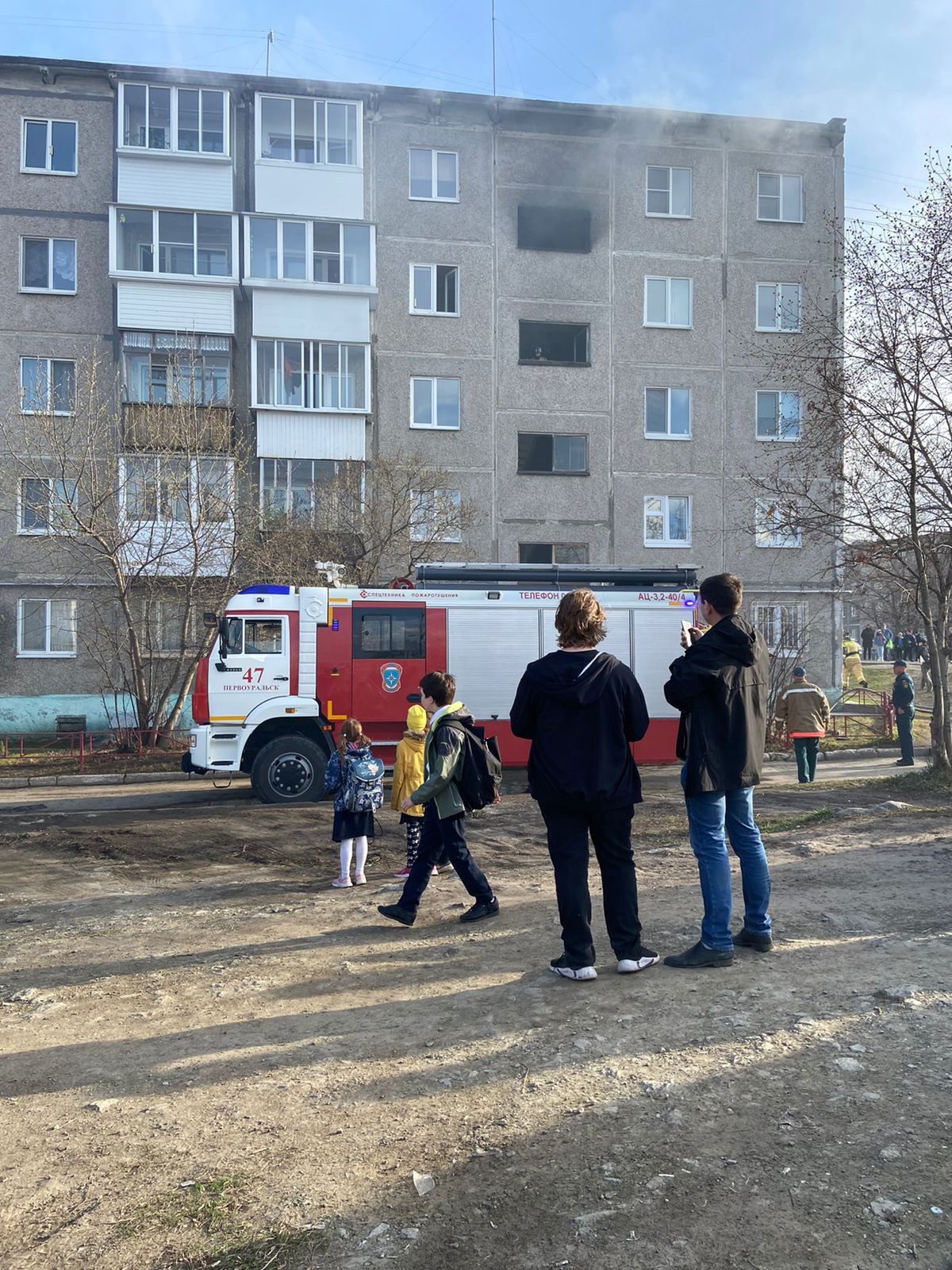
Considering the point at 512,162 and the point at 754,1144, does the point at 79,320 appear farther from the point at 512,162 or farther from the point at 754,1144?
the point at 754,1144

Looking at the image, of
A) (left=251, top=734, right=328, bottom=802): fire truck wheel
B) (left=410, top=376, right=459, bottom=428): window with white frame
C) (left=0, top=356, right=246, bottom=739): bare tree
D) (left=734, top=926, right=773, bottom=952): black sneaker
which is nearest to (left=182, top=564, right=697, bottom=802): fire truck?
(left=251, top=734, right=328, bottom=802): fire truck wheel

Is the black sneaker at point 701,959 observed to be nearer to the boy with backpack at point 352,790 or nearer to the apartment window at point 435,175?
the boy with backpack at point 352,790

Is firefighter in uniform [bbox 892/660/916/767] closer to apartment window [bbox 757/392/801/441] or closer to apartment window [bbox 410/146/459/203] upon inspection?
apartment window [bbox 757/392/801/441]

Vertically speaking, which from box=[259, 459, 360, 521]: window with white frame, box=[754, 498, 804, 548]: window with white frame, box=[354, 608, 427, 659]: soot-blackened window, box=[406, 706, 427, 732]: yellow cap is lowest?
box=[406, 706, 427, 732]: yellow cap

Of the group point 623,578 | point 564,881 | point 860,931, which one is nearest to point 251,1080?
point 564,881

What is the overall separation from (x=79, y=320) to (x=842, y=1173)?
26.9m

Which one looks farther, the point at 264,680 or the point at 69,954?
the point at 264,680

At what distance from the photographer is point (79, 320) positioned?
83.6ft

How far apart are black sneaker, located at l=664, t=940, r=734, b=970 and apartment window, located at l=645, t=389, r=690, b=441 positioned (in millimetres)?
23838

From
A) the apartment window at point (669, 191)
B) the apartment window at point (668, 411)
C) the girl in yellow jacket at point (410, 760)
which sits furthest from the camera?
the apartment window at point (669, 191)

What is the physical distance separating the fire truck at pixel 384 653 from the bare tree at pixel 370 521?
6540mm

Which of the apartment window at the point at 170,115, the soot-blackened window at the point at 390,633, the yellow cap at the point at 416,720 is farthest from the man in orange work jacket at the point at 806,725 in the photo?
the apartment window at the point at 170,115

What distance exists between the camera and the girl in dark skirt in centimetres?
768

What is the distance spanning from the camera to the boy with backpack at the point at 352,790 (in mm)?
7637
